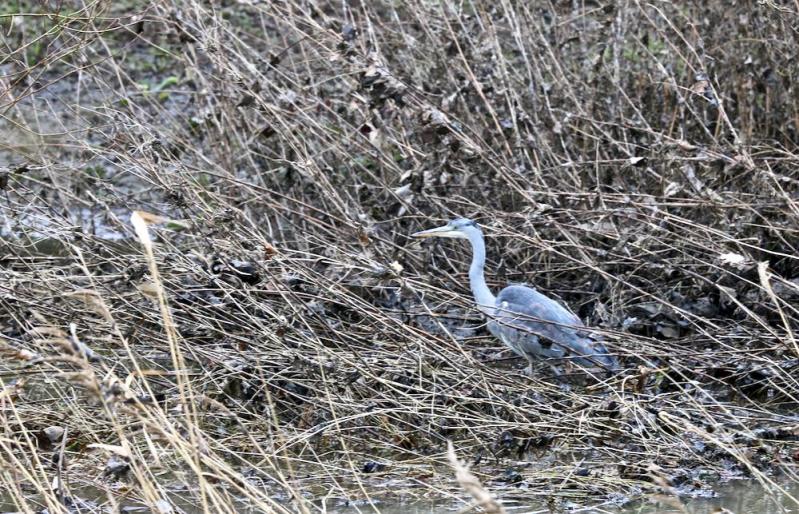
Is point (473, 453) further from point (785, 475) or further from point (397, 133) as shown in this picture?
point (397, 133)

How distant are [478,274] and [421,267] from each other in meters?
0.43

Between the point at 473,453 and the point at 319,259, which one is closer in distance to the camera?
the point at 473,453

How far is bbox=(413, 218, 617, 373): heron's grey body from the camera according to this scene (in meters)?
5.37

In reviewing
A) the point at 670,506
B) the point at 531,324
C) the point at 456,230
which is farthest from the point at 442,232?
the point at 670,506

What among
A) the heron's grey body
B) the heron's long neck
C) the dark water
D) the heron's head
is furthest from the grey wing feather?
the dark water

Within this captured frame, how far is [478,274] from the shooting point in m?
6.01

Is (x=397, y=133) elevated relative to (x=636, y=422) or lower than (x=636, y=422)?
elevated

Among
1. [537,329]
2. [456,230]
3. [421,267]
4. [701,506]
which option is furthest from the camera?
[421,267]

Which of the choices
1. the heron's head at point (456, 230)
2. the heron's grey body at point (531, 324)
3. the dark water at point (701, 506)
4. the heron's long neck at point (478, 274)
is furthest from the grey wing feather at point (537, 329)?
the dark water at point (701, 506)

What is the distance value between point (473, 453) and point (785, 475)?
49.0 inches

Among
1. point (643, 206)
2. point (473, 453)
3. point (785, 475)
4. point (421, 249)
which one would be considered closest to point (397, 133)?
point (421, 249)

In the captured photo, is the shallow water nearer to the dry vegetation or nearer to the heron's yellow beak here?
the dry vegetation

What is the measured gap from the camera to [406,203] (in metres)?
5.92

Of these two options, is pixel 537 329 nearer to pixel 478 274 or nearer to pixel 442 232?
pixel 478 274
